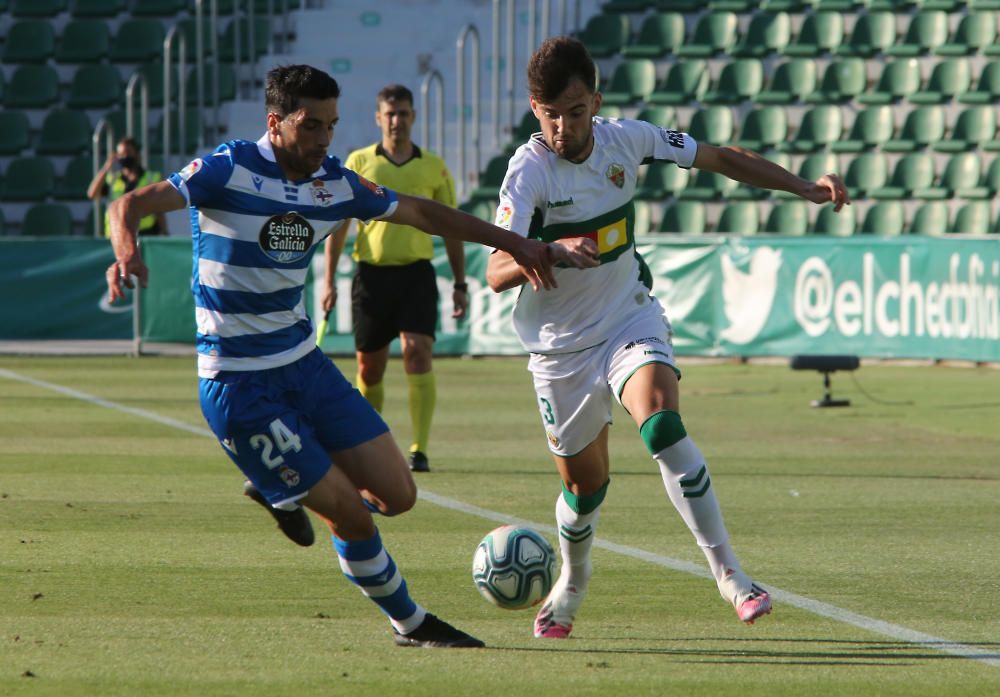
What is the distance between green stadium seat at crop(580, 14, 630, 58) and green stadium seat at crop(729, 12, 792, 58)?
5.94ft

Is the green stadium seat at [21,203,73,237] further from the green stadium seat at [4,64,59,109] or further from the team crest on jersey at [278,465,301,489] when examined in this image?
the team crest on jersey at [278,465,301,489]

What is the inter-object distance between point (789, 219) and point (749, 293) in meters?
3.75

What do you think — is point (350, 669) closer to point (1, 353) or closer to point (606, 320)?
point (606, 320)

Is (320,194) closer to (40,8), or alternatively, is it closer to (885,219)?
(885,219)

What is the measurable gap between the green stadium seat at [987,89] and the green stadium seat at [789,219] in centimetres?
287

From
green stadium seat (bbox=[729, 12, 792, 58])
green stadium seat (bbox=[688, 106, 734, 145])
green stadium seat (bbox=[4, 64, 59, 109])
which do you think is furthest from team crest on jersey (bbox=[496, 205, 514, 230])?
green stadium seat (bbox=[4, 64, 59, 109])

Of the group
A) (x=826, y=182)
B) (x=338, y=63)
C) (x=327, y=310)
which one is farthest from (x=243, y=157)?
(x=338, y=63)

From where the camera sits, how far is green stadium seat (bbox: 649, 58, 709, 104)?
A: 2408 centimetres

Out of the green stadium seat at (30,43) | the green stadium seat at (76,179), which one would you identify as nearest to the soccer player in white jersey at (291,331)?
the green stadium seat at (76,179)

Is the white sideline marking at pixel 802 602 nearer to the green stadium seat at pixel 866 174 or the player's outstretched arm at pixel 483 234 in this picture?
the player's outstretched arm at pixel 483 234

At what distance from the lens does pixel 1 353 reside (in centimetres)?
2088

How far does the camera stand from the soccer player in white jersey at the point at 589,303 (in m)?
5.79

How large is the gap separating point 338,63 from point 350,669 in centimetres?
2203

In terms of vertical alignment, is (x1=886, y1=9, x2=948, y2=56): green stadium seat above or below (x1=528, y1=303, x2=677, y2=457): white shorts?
above
